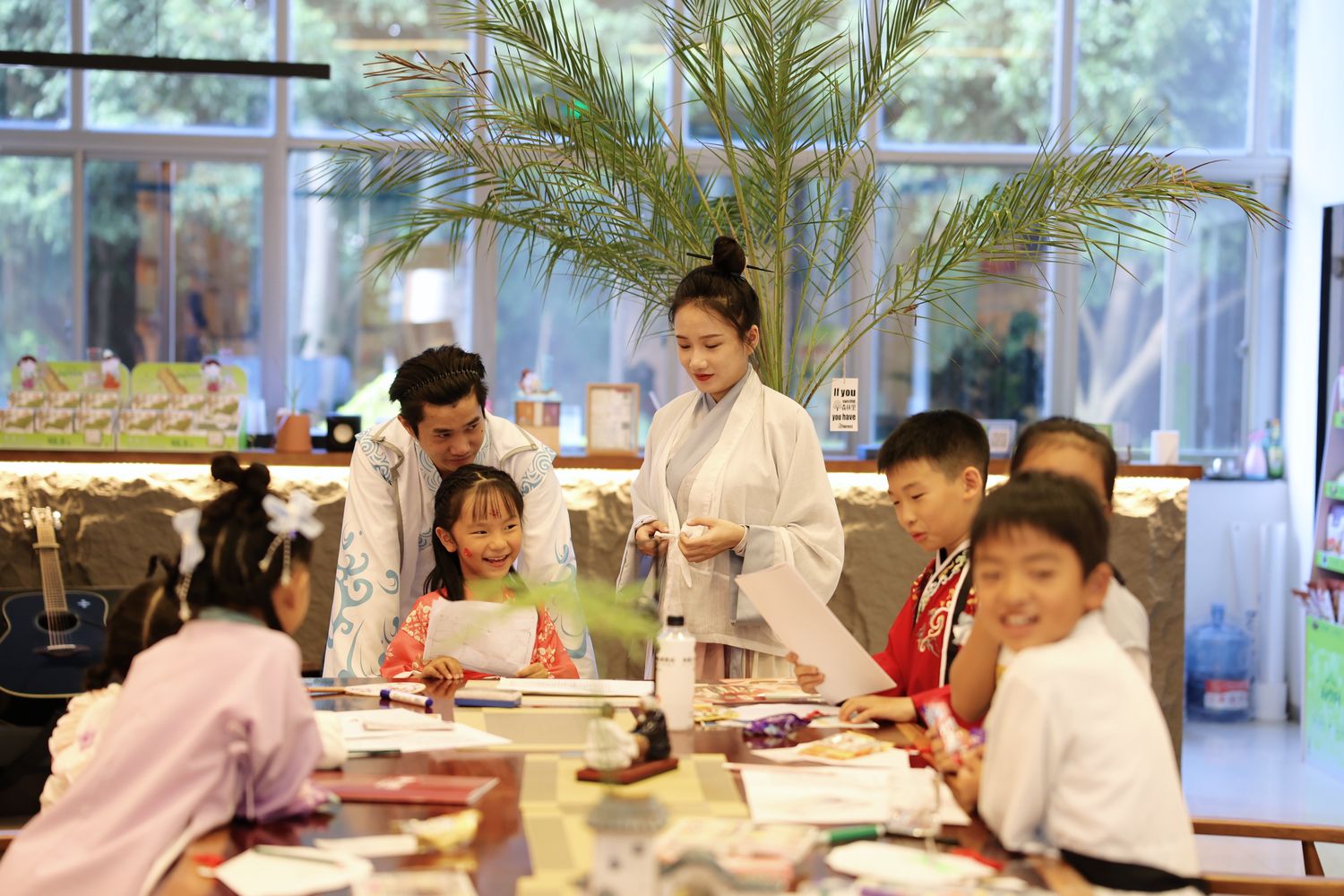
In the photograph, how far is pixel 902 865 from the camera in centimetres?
148

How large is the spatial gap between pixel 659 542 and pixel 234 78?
474cm

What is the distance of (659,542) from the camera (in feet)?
10.1

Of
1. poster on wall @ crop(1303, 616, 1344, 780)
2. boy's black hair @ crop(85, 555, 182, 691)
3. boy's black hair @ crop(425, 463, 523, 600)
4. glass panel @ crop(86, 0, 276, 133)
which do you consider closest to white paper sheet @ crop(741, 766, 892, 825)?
boy's black hair @ crop(85, 555, 182, 691)

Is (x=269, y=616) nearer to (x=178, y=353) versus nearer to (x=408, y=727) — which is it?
(x=408, y=727)

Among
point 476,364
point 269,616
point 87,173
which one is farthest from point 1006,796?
point 87,173

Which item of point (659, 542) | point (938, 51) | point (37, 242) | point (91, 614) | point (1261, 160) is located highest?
point (938, 51)

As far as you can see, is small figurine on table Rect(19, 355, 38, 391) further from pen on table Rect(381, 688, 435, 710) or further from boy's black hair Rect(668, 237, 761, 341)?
pen on table Rect(381, 688, 435, 710)

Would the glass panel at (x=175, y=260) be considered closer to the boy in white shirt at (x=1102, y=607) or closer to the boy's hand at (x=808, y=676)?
the boy's hand at (x=808, y=676)

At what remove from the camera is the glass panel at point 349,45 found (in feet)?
22.4

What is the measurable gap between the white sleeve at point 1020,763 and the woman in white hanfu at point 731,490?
1390 millimetres

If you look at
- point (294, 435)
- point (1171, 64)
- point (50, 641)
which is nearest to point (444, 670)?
point (50, 641)

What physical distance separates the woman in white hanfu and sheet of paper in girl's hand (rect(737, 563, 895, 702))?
0.59 metres

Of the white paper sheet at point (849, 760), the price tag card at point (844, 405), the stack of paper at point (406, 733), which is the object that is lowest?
the stack of paper at point (406, 733)

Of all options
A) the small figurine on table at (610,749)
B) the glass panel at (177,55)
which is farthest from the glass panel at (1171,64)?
the small figurine on table at (610,749)
